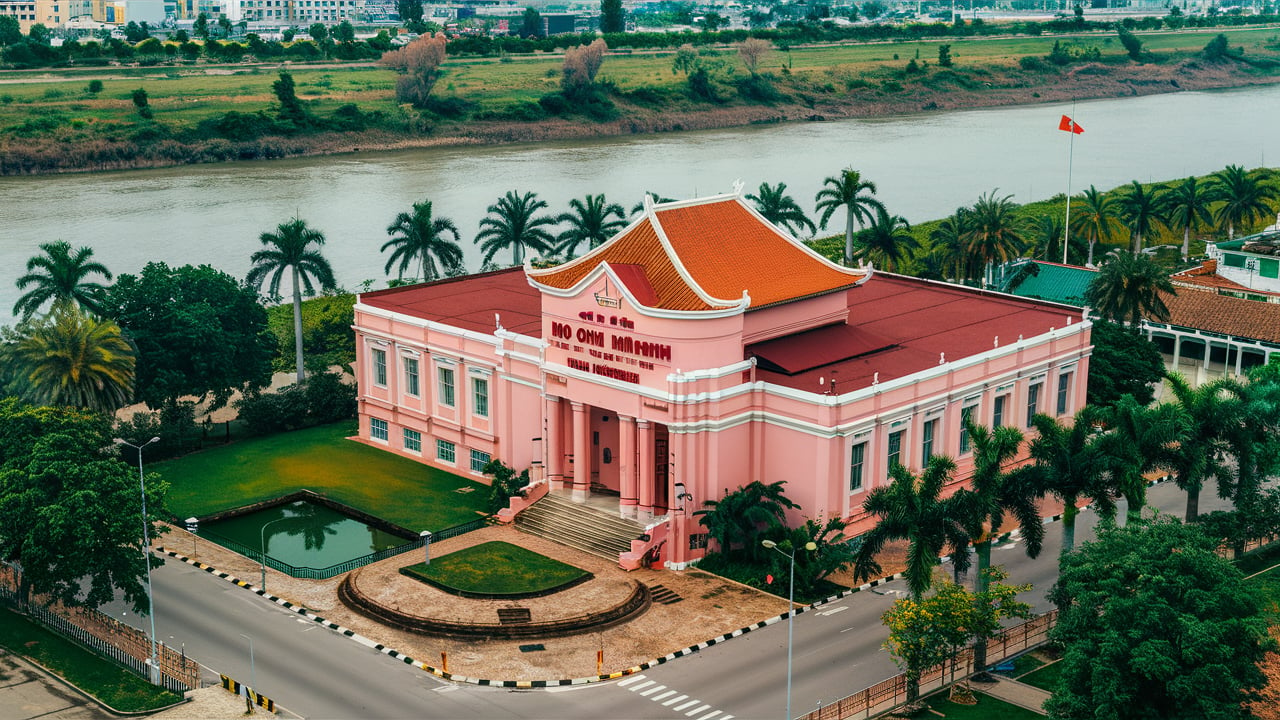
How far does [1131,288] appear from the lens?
7150cm

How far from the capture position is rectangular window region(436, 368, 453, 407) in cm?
6316

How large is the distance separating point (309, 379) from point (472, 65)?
125467 millimetres

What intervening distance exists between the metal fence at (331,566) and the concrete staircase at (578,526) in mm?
1997

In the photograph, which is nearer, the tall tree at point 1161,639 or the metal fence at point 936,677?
the tall tree at point 1161,639

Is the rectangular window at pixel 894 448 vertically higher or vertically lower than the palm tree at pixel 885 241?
lower

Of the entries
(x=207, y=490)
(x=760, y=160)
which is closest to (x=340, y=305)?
(x=207, y=490)

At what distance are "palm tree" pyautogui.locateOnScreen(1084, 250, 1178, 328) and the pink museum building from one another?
7.82 m

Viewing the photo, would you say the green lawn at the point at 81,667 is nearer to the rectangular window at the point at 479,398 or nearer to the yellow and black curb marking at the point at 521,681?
the yellow and black curb marking at the point at 521,681

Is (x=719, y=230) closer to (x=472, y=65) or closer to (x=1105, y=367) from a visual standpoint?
(x=1105, y=367)

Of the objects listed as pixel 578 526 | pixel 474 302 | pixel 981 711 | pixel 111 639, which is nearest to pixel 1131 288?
pixel 474 302

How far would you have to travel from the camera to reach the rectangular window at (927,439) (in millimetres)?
55938

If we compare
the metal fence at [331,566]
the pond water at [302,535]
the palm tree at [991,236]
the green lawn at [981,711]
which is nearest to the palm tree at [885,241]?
the palm tree at [991,236]

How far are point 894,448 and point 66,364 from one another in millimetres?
32547

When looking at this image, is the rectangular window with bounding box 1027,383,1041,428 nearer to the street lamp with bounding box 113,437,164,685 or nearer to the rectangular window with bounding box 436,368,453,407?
the rectangular window with bounding box 436,368,453,407
